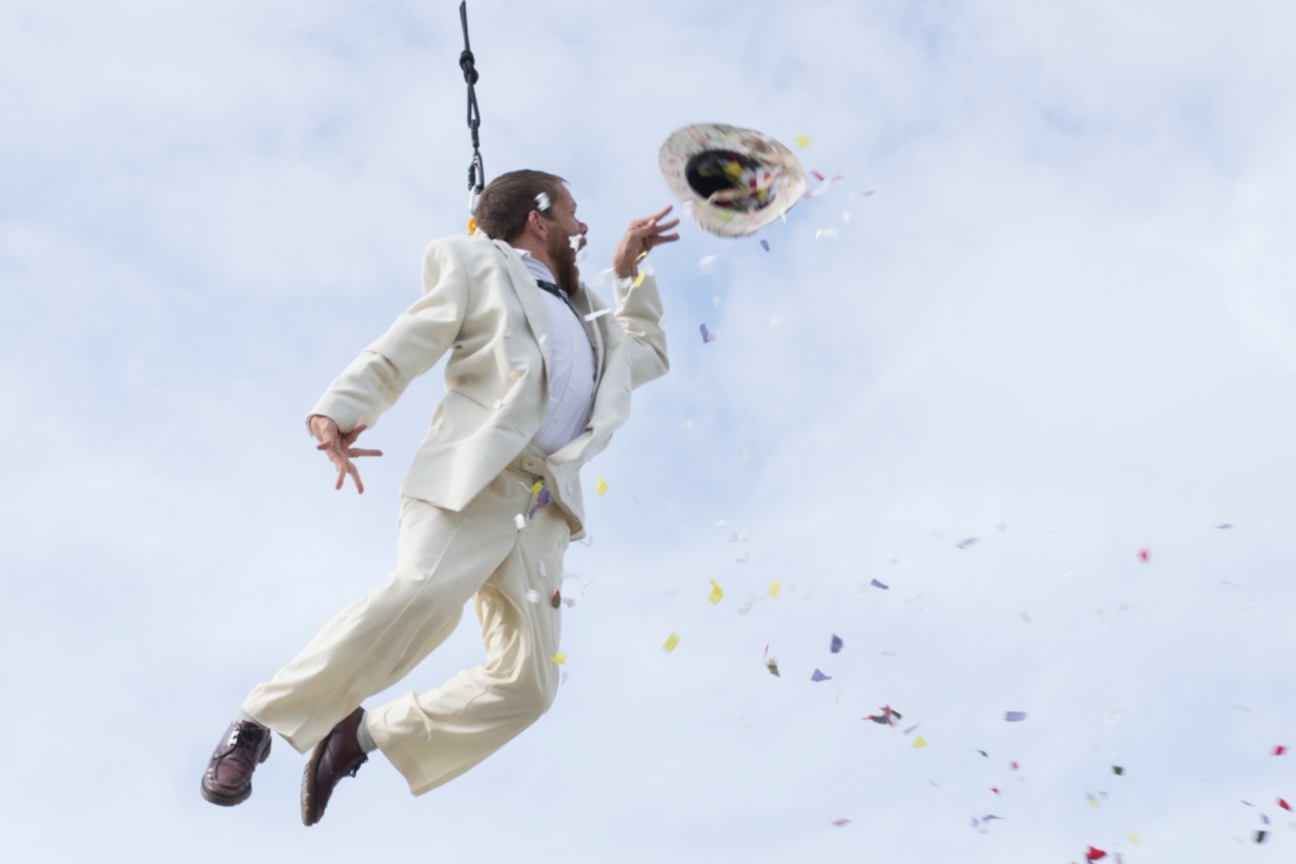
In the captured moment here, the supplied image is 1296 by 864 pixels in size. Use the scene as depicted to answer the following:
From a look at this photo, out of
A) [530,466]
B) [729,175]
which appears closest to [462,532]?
[530,466]

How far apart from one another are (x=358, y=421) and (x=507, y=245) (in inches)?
36.5

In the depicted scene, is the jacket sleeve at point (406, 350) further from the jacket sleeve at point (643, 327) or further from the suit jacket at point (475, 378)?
the jacket sleeve at point (643, 327)

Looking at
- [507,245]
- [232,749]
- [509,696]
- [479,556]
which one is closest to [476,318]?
[507,245]

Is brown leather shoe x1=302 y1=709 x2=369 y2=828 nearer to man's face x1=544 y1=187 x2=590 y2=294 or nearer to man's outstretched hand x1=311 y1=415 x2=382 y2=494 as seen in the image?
man's outstretched hand x1=311 y1=415 x2=382 y2=494

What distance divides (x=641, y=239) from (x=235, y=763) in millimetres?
2117

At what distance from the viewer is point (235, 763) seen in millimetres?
4461

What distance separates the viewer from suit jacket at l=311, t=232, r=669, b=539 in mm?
4609

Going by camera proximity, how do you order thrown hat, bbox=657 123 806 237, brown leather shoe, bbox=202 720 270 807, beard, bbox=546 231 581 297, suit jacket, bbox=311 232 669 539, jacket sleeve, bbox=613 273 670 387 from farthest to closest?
jacket sleeve, bbox=613 273 670 387, beard, bbox=546 231 581 297, thrown hat, bbox=657 123 806 237, suit jacket, bbox=311 232 669 539, brown leather shoe, bbox=202 720 270 807

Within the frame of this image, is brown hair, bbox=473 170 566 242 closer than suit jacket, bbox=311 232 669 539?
No

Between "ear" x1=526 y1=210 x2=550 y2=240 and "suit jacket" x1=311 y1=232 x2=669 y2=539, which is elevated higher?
"ear" x1=526 y1=210 x2=550 y2=240

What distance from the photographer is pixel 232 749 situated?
4477 millimetres

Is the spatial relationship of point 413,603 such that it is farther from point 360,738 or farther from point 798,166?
point 798,166

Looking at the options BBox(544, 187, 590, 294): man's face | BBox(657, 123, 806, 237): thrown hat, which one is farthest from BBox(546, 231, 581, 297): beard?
BBox(657, 123, 806, 237): thrown hat

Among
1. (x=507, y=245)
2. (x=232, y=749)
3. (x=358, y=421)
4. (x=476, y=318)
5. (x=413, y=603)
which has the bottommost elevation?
(x=232, y=749)
